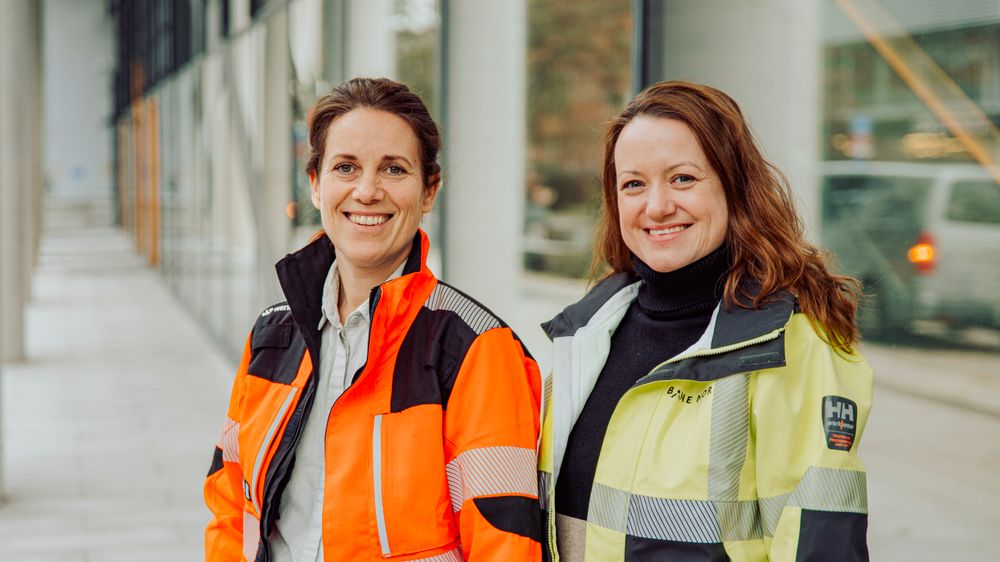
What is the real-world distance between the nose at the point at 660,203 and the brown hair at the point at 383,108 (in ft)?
1.51

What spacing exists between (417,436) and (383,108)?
1.89 ft

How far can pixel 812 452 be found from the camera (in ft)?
5.26

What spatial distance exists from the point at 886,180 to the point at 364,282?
5.46 ft

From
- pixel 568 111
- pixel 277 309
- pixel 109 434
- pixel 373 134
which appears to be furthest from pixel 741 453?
pixel 109 434

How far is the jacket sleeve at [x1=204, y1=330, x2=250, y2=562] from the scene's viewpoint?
2227 mm

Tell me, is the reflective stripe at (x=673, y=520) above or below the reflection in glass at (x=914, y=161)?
below

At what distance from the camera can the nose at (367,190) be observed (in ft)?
6.68

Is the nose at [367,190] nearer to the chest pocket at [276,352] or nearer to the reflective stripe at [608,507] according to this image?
the chest pocket at [276,352]

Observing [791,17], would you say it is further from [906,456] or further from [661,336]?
[661,336]

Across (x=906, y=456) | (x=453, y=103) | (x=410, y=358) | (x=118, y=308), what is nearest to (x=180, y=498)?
(x=453, y=103)

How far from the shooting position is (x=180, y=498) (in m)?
6.00

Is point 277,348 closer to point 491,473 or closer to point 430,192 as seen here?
point 430,192

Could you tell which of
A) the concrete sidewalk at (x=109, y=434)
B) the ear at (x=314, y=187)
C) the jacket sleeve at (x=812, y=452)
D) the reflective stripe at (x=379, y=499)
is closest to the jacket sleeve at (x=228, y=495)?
the ear at (x=314, y=187)

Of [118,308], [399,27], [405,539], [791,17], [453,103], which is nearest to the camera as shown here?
[405,539]
